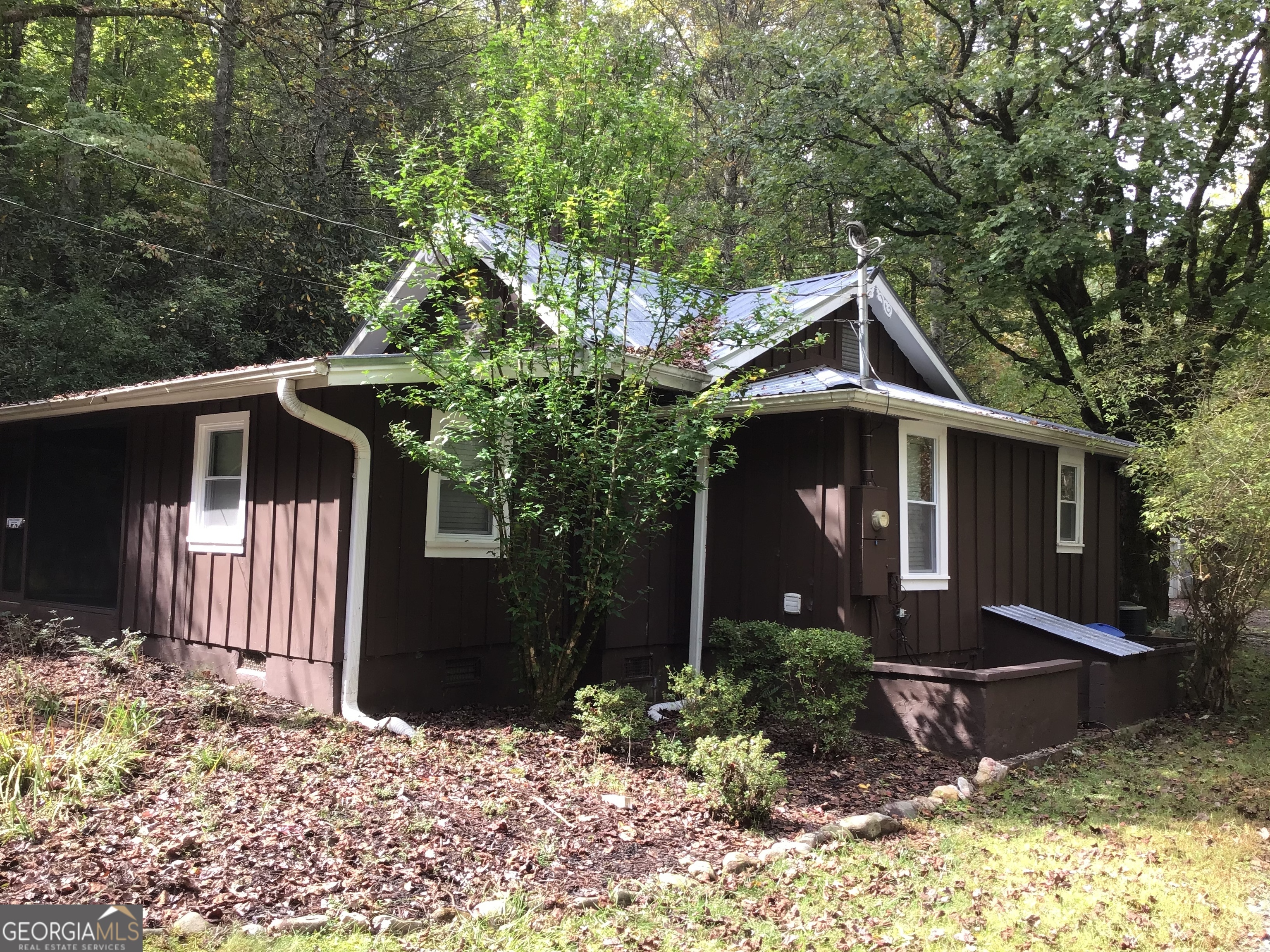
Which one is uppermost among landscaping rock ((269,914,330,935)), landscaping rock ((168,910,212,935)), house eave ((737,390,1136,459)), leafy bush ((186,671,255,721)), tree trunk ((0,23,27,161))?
tree trunk ((0,23,27,161))

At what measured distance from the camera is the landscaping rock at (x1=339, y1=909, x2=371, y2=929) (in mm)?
3639

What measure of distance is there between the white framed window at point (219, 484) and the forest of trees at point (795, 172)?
4.30 meters

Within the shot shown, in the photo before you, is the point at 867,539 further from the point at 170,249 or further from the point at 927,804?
the point at 170,249

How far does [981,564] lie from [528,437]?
5.36m

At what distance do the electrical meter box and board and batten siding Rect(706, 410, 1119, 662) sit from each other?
5 centimetres

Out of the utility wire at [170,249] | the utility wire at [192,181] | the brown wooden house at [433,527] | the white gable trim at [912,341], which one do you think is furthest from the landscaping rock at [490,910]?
the utility wire at [170,249]

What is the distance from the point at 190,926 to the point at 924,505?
276 inches

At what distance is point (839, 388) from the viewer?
7715 mm

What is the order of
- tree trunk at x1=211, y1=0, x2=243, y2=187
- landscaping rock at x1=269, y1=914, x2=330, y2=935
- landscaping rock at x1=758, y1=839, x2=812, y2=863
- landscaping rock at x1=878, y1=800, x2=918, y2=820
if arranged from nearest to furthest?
landscaping rock at x1=269, y1=914, x2=330, y2=935
landscaping rock at x1=758, y1=839, x2=812, y2=863
landscaping rock at x1=878, y1=800, x2=918, y2=820
tree trunk at x1=211, y1=0, x2=243, y2=187

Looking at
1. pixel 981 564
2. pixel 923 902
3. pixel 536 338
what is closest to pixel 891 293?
pixel 981 564

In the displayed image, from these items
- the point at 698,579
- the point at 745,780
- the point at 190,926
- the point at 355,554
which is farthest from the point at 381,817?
the point at 698,579

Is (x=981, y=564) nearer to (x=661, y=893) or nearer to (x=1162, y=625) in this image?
(x=1162, y=625)

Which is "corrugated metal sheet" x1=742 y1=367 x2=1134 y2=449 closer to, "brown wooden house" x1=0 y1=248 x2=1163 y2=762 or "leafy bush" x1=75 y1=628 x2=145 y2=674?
"brown wooden house" x1=0 y1=248 x2=1163 y2=762

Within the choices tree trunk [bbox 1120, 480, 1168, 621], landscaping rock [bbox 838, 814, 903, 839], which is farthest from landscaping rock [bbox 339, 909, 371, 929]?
tree trunk [bbox 1120, 480, 1168, 621]
